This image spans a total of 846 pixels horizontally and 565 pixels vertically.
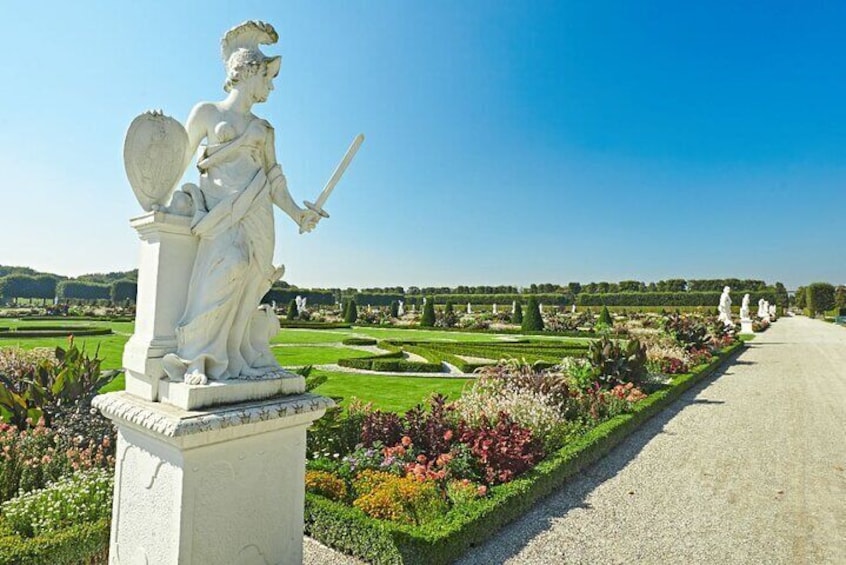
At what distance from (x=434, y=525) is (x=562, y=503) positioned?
1.57 m

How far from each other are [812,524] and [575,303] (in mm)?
46429

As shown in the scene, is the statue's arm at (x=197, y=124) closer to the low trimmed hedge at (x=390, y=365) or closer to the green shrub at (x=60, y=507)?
the green shrub at (x=60, y=507)

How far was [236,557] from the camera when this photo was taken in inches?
83.0

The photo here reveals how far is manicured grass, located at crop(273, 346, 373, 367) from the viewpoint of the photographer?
12344mm

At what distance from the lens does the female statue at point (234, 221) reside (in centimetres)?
212

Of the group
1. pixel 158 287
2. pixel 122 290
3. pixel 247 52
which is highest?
pixel 247 52

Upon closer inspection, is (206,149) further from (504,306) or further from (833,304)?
(833,304)

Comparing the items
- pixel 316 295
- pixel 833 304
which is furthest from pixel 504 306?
pixel 833 304

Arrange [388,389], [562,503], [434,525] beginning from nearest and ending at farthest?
[434,525] → [562,503] → [388,389]

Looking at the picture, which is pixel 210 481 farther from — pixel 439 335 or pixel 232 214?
pixel 439 335

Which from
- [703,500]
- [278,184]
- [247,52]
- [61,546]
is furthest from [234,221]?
[703,500]

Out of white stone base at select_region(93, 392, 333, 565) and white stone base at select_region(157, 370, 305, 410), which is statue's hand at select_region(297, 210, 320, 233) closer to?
white stone base at select_region(157, 370, 305, 410)

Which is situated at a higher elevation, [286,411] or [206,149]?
[206,149]

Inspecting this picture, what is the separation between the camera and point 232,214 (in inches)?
86.2
